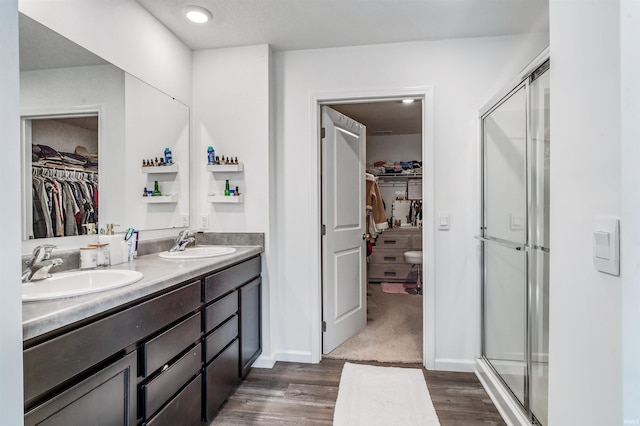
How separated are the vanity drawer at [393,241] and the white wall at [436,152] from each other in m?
2.54

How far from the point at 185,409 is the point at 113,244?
908 millimetres

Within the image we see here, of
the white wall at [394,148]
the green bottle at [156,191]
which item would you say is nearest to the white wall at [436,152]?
the green bottle at [156,191]

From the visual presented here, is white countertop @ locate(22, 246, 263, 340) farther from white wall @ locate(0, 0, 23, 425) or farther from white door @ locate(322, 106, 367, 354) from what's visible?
white door @ locate(322, 106, 367, 354)

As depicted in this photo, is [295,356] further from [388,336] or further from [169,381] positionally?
[169,381]

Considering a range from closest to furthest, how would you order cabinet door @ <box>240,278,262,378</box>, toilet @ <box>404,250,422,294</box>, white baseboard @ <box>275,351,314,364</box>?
cabinet door @ <box>240,278,262,378</box> → white baseboard @ <box>275,351,314,364</box> → toilet @ <box>404,250,422,294</box>

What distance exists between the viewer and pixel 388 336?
3.01 m

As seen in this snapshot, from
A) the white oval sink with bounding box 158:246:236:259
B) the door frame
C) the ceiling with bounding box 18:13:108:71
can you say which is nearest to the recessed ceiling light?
the ceiling with bounding box 18:13:108:71

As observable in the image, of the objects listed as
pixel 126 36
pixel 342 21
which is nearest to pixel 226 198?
pixel 126 36

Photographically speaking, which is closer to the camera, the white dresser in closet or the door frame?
the door frame

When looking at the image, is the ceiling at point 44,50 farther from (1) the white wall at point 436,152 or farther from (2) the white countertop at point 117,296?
(1) the white wall at point 436,152

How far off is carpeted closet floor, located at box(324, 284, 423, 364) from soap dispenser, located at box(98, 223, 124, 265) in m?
1.73

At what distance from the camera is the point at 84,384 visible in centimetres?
102

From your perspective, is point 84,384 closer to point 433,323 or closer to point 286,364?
point 286,364

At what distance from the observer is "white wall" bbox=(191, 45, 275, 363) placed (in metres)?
2.52
